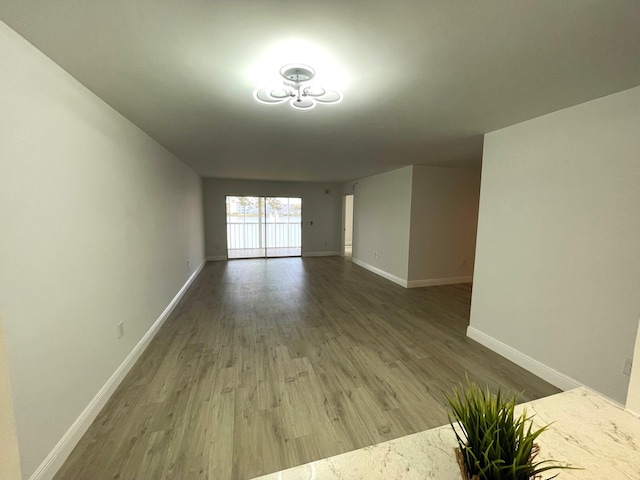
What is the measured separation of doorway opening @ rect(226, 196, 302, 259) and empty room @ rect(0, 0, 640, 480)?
4.35 metres

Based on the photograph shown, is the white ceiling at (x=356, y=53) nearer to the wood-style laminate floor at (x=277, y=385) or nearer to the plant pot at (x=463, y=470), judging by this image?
the plant pot at (x=463, y=470)

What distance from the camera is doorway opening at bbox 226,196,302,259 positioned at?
786cm

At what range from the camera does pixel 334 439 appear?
160cm

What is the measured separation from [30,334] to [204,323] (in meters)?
2.04

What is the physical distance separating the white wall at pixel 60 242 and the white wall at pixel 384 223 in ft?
13.3

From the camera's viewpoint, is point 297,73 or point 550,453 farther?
point 297,73

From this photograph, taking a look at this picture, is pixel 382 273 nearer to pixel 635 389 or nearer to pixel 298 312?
pixel 298 312

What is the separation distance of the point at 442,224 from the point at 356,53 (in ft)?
13.6

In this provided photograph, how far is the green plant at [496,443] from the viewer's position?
1.72 feet

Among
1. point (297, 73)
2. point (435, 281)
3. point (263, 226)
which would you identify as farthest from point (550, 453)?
point (263, 226)

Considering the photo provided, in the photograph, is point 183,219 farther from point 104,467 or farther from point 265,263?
point 104,467

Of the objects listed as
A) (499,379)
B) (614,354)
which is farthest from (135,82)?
(614,354)

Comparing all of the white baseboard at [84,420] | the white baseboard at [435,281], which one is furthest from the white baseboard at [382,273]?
the white baseboard at [84,420]

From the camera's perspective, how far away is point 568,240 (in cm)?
207
